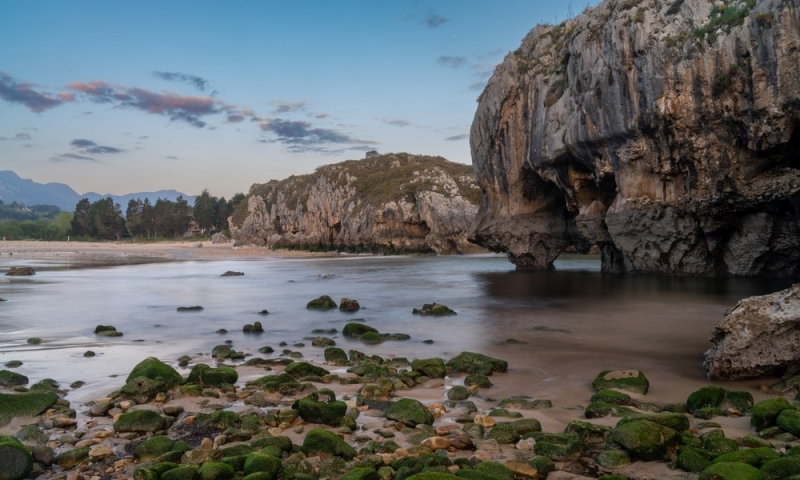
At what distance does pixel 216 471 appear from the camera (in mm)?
6629

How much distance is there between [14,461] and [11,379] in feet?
17.3

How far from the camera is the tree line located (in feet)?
401

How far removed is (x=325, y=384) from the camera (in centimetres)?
1133

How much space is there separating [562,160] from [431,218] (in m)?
38.3

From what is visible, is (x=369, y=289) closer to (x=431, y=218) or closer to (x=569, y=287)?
(x=569, y=287)

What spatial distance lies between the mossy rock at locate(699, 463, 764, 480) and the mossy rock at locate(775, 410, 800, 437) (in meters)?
1.94

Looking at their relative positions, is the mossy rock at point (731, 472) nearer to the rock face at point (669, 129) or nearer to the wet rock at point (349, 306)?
the wet rock at point (349, 306)

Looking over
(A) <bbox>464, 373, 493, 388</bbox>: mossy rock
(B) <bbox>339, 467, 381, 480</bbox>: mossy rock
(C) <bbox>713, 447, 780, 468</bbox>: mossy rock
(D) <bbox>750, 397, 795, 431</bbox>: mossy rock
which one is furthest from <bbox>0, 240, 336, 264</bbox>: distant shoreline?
(C) <bbox>713, 447, 780, 468</bbox>: mossy rock

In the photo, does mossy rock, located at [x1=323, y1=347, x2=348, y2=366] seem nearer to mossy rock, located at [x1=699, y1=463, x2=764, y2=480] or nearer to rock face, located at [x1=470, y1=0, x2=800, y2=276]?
mossy rock, located at [x1=699, y1=463, x2=764, y2=480]

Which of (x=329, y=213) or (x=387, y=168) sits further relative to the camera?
(x=387, y=168)

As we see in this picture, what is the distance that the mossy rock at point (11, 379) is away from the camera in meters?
11.1

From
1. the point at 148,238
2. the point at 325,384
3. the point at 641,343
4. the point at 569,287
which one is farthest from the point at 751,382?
the point at 148,238

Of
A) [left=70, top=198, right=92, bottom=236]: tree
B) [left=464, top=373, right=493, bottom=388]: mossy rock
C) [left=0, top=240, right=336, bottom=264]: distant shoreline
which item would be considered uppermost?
[left=70, top=198, right=92, bottom=236]: tree

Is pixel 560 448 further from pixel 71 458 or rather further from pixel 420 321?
pixel 420 321
